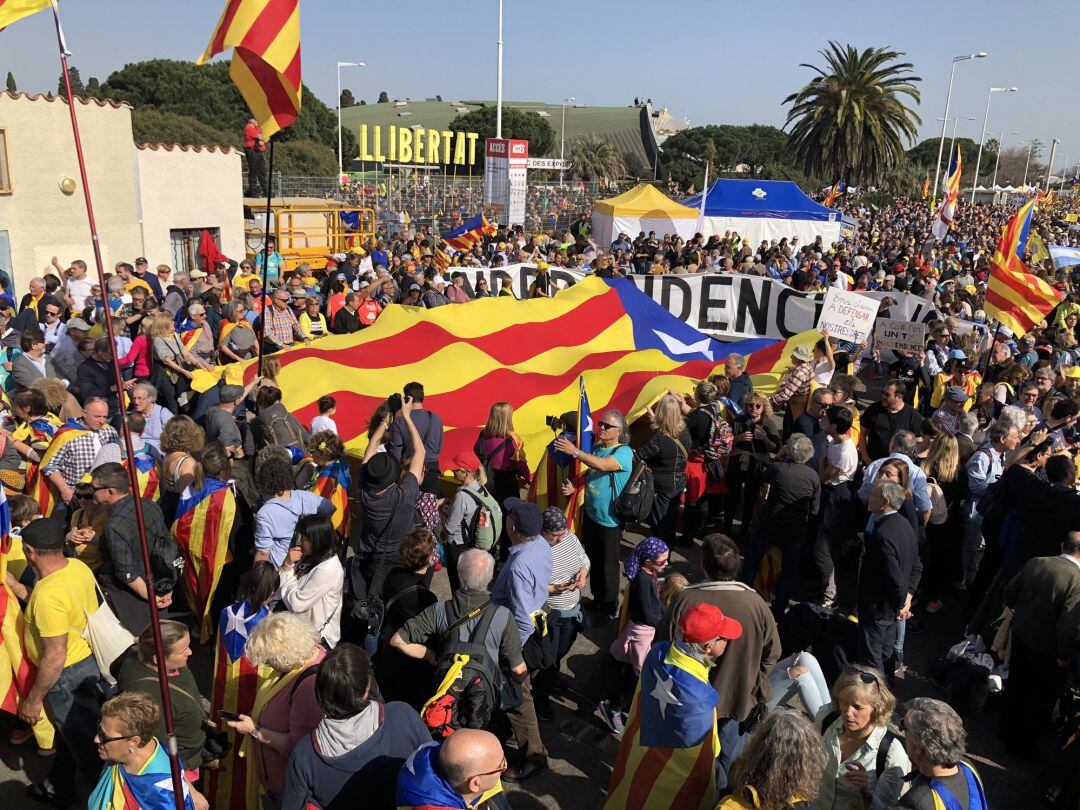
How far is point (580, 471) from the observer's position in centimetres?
621

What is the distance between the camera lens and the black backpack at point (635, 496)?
18.9 ft

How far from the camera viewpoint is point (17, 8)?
317cm

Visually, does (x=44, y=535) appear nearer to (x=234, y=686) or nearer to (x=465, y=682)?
(x=234, y=686)

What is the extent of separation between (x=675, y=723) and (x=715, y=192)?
2346cm

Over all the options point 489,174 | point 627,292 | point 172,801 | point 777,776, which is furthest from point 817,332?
point 489,174

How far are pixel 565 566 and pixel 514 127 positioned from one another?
73389 millimetres

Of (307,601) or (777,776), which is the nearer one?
(777,776)

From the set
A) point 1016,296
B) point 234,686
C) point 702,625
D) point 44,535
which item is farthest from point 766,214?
point 44,535

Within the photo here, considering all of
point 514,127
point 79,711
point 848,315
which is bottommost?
point 79,711

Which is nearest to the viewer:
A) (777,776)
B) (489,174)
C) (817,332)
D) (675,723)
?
(777,776)

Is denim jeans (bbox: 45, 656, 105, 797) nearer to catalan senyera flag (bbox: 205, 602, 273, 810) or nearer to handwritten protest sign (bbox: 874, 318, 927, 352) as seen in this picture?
catalan senyera flag (bbox: 205, 602, 273, 810)

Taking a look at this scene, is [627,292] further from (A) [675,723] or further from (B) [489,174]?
(B) [489,174]

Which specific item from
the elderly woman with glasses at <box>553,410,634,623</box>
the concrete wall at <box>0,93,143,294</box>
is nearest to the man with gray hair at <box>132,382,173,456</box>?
the elderly woman with glasses at <box>553,410,634,623</box>

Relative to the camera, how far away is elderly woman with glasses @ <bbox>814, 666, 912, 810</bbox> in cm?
321
